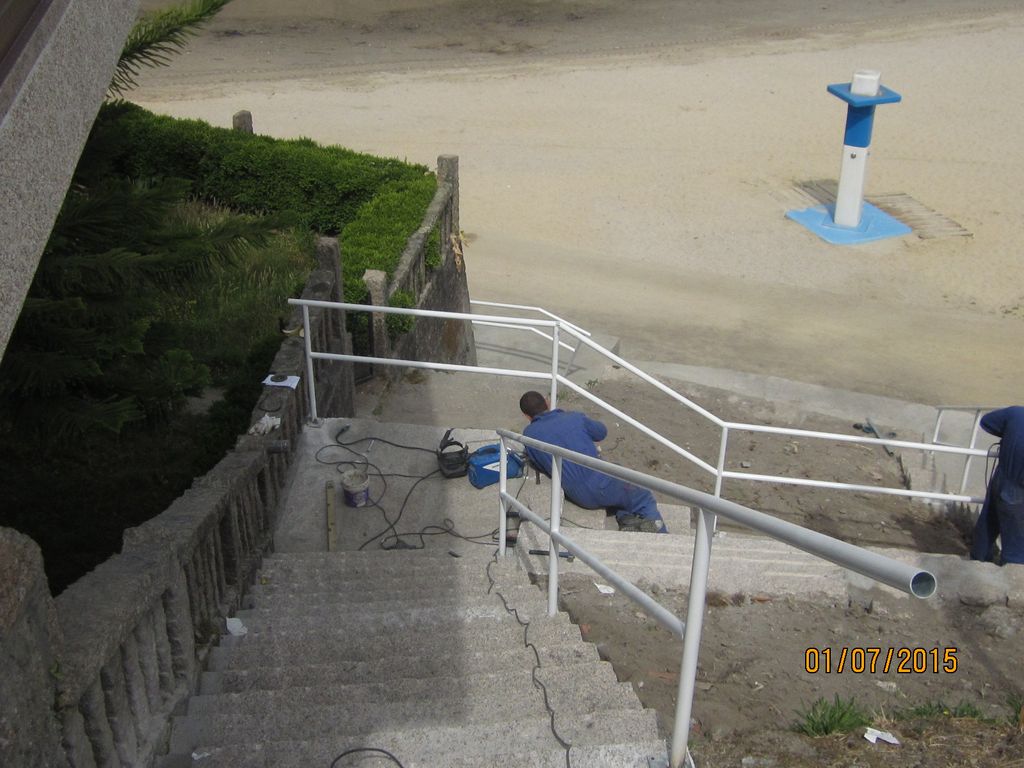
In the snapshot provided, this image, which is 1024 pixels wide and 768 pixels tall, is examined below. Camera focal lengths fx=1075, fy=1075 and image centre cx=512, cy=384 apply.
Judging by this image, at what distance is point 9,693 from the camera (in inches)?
98.0

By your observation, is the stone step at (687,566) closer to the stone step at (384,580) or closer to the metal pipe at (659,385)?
the stone step at (384,580)

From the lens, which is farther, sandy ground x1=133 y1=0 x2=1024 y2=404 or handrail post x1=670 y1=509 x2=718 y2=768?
sandy ground x1=133 y1=0 x2=1024 y2=404

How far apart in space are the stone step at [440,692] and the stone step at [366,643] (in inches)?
11.9

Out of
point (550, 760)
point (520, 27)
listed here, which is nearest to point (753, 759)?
point (550, 760)

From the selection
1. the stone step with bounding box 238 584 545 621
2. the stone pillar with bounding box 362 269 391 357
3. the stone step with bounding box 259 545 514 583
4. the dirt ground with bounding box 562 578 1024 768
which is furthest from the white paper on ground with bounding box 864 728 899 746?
the stone pillar with bounding box 362 269 391 357

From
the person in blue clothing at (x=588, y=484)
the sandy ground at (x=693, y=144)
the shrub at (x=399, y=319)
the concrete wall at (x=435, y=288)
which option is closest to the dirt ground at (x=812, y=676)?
the person in blue clothing at (x=588, y=484)

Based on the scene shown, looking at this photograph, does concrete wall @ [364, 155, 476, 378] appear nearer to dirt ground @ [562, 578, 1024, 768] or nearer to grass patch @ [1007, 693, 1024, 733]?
dirt ground @ [562, 578, 1024, 768]

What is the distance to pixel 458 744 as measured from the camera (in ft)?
11.1

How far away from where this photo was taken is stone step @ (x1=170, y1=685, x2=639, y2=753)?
3.62m

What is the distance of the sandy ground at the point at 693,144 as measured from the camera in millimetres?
15359

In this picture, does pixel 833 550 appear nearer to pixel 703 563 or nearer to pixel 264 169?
pixel 703 563

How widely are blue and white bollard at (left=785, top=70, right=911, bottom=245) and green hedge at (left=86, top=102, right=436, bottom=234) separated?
856 centimetres

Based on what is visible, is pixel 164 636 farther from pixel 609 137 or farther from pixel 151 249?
pixel 609 137
